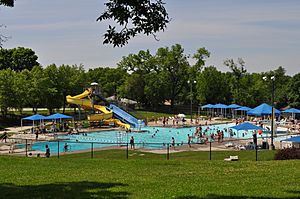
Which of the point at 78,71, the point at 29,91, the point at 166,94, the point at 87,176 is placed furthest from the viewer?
the point at 166,94

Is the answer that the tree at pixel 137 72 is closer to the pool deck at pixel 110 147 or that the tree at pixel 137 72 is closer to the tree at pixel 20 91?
the pool deck at pixel 110 147

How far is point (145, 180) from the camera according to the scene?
42.1 feet

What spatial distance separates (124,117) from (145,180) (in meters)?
43.4

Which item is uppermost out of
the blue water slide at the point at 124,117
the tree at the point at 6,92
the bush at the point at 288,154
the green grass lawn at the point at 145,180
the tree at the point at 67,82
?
the tree at the point at 67,82

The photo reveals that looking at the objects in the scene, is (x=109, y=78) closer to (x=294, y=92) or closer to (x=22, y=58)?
(x=22, y=58)

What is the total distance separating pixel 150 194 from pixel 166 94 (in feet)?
229

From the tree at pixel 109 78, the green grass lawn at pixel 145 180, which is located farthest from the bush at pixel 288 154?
the tree at pixel 109 78

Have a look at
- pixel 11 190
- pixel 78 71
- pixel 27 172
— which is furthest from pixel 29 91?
pixel 11 190

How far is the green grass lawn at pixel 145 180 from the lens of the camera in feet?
33.6

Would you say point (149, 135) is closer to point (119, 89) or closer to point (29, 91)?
point (29, 91)

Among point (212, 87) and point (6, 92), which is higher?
point (212, 87)

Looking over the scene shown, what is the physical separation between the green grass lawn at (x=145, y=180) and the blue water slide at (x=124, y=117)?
36021mm

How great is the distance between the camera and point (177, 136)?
48.8 metres

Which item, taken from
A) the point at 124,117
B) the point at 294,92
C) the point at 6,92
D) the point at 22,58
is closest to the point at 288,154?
the point at 124,117
